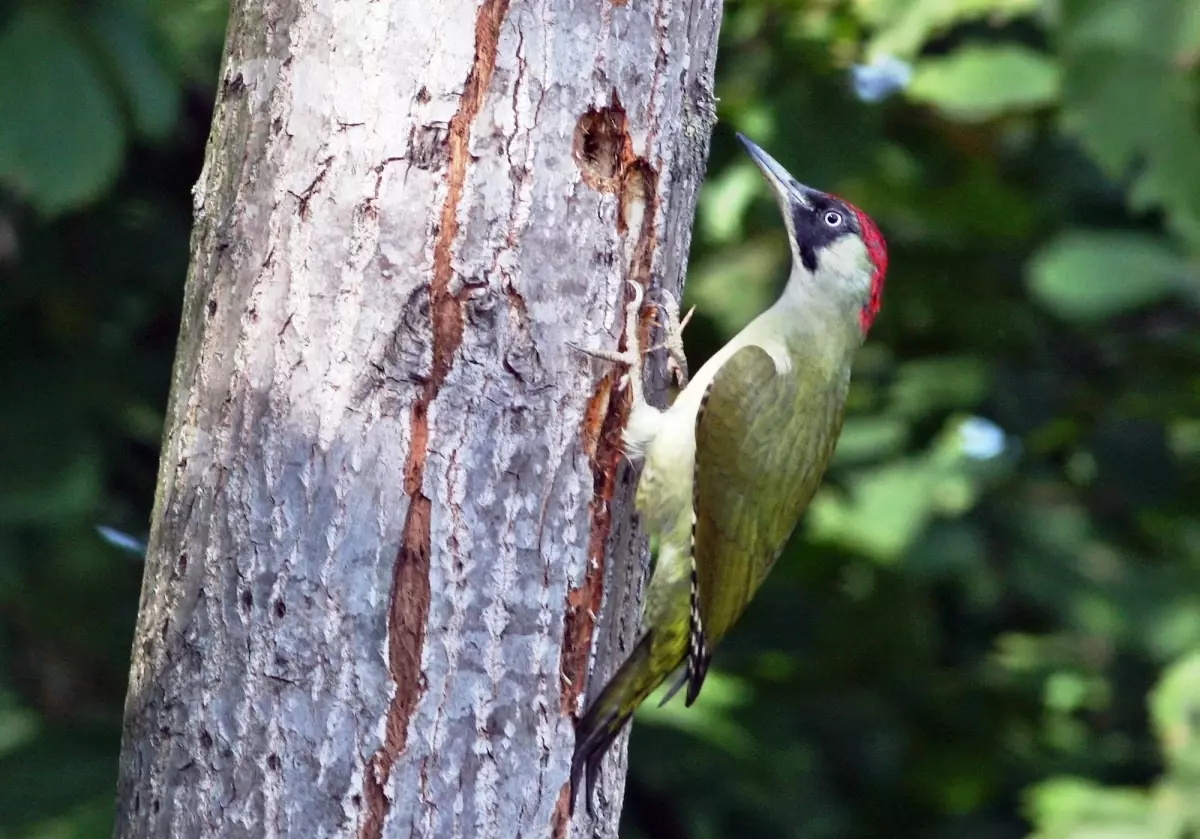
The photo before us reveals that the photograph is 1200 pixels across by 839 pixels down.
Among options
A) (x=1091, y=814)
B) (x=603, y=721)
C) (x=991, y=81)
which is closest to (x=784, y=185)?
(x=991, y=81)

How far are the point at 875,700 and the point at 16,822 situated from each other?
10.6 feet

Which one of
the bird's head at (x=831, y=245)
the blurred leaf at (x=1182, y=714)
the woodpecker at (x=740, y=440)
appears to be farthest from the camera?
the blurred leaf at (x=1182, y=714)

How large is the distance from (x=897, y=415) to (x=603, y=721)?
324cm

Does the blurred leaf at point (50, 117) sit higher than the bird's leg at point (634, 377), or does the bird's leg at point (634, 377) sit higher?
the blurred leaf at point (50, 117)

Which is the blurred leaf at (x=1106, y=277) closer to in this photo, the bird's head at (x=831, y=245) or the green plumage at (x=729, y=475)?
the bird's head at (x=831, y=245)

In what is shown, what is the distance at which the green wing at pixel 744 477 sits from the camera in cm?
326

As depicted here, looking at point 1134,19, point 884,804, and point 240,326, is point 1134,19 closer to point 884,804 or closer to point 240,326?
point 240,326

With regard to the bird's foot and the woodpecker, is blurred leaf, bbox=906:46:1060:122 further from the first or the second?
the bird's foot

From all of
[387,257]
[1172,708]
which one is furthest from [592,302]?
[1172,708]

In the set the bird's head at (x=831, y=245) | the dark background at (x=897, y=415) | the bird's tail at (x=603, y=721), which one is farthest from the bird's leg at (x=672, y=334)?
the dark background at (x=897, y=415)

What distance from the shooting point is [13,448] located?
13.3 ft

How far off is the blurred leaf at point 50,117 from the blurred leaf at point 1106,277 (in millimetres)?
2587

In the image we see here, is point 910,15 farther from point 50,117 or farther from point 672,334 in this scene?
point 50,117

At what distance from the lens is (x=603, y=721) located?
97.3 inches
